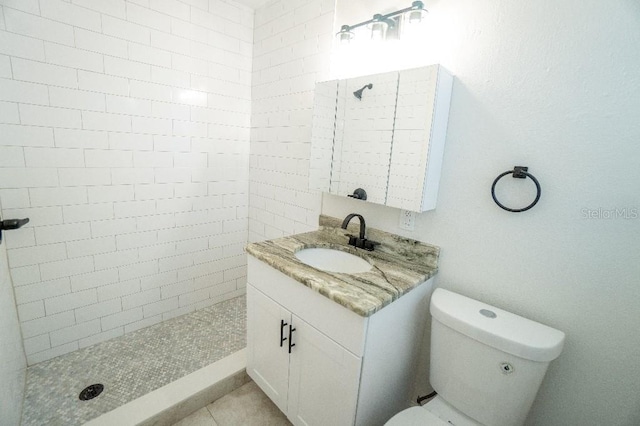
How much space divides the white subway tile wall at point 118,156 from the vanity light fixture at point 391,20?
1188 millimetres

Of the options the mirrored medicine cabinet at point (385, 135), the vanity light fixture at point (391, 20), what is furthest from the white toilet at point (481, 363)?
the vanity light fixture at point (391, 20)

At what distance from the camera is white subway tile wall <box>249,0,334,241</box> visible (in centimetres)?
178

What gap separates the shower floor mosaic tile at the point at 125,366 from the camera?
4.57 feet

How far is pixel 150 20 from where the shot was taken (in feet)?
5.71

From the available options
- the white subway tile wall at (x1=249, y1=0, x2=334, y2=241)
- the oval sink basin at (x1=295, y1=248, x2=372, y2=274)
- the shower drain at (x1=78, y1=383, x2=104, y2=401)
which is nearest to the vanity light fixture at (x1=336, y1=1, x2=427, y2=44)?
the white subway tile wall at (x1=249, y1=0, x2=334, y2=241)

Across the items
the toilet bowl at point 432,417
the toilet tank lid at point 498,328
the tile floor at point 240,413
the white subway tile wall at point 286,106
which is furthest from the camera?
the white subway tile wall at point 286,106

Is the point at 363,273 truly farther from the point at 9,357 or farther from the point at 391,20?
the point at 9,357

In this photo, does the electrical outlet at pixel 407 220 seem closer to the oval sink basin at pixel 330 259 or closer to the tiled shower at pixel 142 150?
the oval sink basin at pixel 330 259

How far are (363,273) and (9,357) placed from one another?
161 centimetres

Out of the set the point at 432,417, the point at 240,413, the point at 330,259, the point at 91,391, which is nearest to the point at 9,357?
the point at 91,391

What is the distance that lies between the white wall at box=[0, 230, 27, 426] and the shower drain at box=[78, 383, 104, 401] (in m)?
0.23

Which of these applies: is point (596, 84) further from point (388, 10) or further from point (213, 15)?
point (213, 15)

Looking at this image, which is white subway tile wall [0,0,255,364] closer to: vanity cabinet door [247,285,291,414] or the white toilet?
vanity cabinet door [247,285,291,414]

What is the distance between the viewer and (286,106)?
1.98 m
